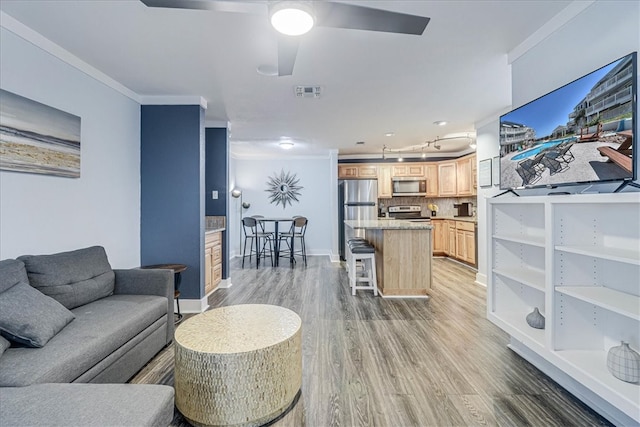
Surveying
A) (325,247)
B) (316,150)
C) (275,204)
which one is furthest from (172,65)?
(325,247)

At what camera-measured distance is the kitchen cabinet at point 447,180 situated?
658 cm

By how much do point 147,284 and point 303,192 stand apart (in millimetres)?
5031

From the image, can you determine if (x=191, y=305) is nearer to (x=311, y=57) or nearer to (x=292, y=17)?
(x=311, y=57)

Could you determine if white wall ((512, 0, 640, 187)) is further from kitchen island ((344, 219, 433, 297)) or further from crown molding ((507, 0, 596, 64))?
kitchen island ((344, 219, 433, 297))

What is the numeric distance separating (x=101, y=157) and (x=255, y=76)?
65.9 inches

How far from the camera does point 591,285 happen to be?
1725 mm

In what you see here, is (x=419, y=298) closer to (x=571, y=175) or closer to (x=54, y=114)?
(x=571, y=175)

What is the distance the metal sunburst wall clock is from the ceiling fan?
577 cm

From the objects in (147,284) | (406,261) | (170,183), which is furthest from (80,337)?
(406,261)

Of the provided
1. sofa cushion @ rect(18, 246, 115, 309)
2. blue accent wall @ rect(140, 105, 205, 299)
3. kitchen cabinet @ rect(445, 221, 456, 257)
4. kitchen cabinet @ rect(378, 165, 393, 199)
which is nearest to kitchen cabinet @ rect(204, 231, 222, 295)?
blue accent wall @ rect(140, 105, 205, 299)

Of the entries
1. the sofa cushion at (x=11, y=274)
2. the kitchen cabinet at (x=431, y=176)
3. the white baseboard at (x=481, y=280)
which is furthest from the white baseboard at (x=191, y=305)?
the kitchen cabinet at (x=431, y=176)

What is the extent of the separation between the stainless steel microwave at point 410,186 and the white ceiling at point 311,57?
265cm

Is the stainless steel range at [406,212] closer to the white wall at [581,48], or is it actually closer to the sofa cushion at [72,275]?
the white wall at [581,48]

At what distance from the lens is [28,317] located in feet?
5.23
